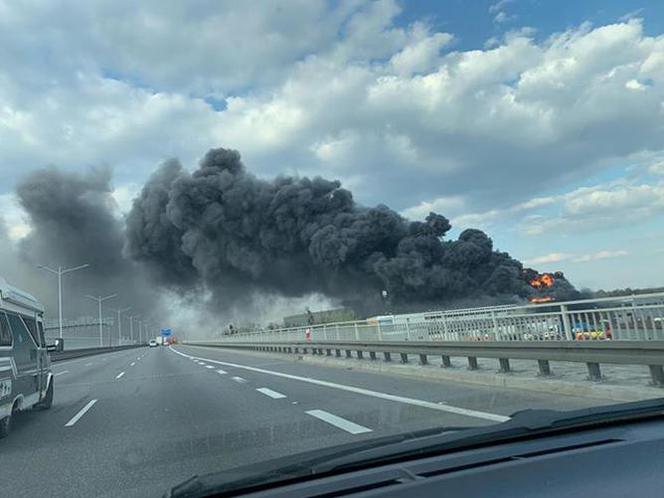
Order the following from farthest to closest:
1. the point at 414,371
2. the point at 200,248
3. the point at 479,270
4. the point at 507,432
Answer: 1. the point at 200,248
2. the point at 479,270
3. the point at 414,371
4. the point at 507,432

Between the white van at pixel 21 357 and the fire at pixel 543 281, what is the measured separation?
172 ft

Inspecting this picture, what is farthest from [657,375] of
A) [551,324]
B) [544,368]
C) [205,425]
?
[205,425]

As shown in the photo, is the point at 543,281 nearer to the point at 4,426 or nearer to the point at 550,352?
the point at 550,352

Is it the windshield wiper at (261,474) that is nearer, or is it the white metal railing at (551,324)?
the windshield wiper at (261,474)

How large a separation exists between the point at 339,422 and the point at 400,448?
496cm

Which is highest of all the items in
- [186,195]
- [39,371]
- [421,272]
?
[186,195]

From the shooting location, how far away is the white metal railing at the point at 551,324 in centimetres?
912

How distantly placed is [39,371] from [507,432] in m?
9.74

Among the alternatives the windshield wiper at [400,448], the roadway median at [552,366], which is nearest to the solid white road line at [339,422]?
the roadway median at [552,366]

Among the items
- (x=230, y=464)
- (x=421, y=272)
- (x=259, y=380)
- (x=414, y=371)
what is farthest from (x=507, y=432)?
(x=421, y=272)

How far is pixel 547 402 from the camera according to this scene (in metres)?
8.55

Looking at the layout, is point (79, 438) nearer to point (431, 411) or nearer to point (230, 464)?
point (230, 464)

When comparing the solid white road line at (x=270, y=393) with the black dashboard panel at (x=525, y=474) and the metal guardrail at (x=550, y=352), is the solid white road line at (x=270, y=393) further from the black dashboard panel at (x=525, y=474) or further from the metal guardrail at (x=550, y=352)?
the black dashboard panel at (x=525, y=474)

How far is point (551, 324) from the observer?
11.2 meters
